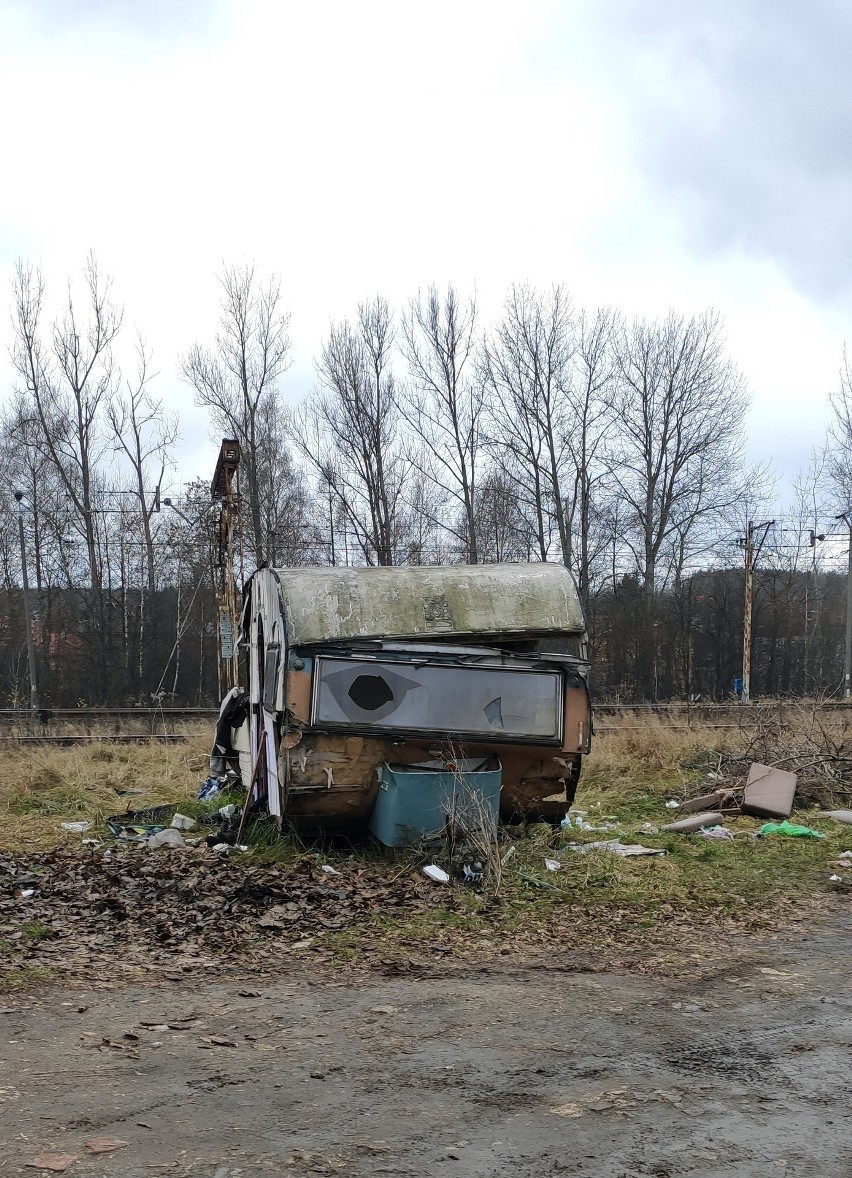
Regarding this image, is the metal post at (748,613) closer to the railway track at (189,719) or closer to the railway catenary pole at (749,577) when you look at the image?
the railway catenary pole at (749,577)

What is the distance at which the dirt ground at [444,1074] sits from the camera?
333 cm

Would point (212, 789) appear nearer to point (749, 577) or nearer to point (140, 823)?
point (140, 823)

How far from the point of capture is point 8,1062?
163 inches

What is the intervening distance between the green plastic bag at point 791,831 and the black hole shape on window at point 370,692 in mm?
4567

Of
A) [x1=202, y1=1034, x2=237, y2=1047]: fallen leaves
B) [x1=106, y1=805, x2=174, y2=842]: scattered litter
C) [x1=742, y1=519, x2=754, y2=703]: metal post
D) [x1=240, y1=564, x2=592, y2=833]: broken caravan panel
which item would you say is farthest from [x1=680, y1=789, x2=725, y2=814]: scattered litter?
[x1=742, y1=519, x2=754, y2=703]: metal post

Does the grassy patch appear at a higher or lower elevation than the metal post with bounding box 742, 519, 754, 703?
lower

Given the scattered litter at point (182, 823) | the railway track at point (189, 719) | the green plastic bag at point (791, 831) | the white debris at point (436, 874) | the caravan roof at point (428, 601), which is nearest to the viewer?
the white debris at point (436, 874)

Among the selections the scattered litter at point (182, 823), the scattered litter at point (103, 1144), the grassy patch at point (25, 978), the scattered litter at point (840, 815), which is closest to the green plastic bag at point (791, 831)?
the scattered litter at point (840, 815)

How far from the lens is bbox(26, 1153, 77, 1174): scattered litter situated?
125 inches

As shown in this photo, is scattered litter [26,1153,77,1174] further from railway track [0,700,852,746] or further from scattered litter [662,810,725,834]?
railway track [0,700,852,746]

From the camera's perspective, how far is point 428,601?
862 centimetres

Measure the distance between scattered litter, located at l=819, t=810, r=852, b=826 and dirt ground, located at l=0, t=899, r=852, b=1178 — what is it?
5433mm

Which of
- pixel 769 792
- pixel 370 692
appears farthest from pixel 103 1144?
pixel 769 792

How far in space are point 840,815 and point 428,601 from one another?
5579mm
